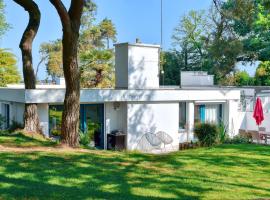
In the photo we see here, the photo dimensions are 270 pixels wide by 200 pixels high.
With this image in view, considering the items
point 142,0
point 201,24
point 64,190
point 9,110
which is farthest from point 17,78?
point 64,190

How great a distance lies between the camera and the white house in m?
19.1

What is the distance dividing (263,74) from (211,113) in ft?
79.9

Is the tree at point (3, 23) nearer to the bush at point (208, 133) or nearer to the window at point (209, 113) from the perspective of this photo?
the window at point (209, 113)

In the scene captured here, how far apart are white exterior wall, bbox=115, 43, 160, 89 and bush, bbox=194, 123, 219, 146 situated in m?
4.30

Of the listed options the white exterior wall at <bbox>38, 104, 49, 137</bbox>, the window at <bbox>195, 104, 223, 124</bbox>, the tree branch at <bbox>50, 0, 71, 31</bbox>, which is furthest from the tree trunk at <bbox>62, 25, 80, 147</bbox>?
the window at <bbox>195, 104, 223, 124</bbox>

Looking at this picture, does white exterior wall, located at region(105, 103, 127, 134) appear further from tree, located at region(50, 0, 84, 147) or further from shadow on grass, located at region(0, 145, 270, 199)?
shadow on grass, located at region(0, 145, 270, 199)

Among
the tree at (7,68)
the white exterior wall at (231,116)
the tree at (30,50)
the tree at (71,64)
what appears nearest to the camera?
the tree at (71,64)

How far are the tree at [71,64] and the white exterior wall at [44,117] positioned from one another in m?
5.35

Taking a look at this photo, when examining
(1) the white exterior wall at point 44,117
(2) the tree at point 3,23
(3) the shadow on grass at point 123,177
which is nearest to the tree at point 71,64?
(3) the shadow on grass at point 123,177

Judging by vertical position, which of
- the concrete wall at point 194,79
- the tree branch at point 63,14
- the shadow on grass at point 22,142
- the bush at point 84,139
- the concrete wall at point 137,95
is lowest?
the bush at point 84,139

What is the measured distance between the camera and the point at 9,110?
2084 centimetres

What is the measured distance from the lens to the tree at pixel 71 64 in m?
12.5

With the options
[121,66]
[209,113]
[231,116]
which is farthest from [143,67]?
[231,116]

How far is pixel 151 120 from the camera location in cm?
2152
